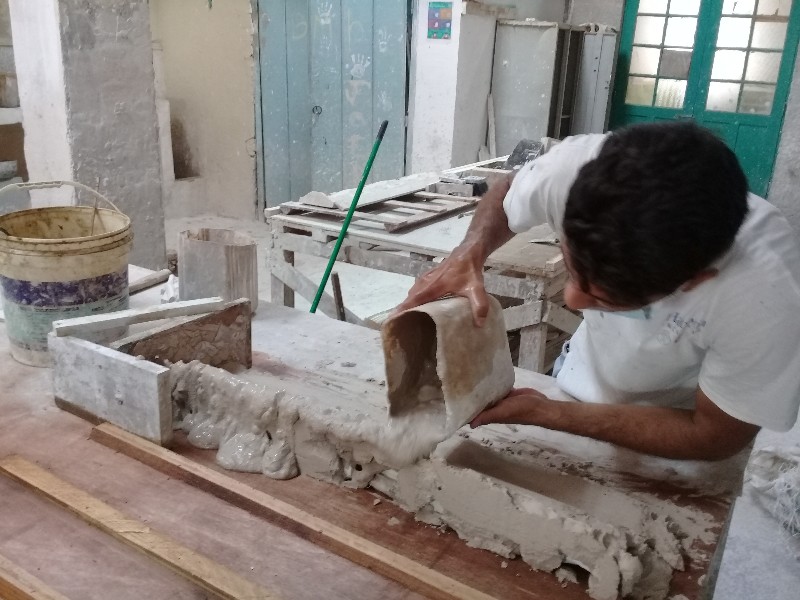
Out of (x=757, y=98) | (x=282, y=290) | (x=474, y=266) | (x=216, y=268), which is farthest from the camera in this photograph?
(x=757, y=98)

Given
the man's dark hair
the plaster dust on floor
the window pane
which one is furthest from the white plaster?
the window pane

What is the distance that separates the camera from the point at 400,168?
6.31m

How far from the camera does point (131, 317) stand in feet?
5.58

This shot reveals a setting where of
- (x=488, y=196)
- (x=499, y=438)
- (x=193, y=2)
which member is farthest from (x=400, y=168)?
(x=499, y=438)

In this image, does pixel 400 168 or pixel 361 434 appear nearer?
pixel 361 434

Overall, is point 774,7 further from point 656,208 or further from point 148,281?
point 656,208

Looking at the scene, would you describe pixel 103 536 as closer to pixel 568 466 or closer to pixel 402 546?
pixel 402 546

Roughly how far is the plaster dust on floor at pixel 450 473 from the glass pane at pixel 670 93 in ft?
19.1

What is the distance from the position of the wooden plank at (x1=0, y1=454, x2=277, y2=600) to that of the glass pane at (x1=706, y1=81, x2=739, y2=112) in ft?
20.9

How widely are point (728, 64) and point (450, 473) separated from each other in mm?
6089

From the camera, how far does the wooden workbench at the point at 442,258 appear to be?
2891mm

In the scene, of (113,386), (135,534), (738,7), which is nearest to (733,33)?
(738,7)

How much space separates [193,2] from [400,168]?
246 cm

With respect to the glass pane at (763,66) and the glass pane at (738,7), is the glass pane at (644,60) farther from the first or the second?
→ the glass pane at (763,66)
